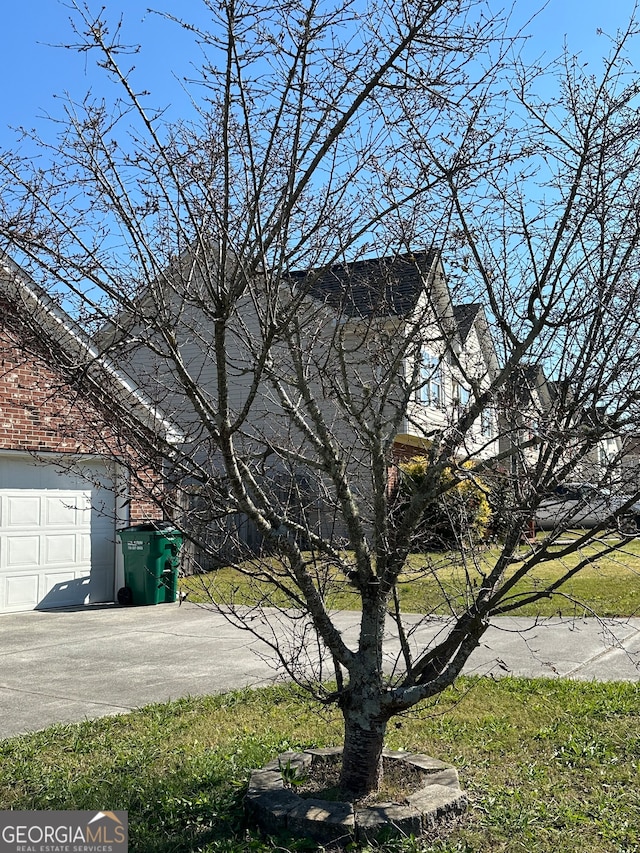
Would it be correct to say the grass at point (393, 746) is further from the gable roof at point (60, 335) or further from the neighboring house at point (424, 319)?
the gable roof at point (60, 335)

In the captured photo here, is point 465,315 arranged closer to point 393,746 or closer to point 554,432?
point 554,432

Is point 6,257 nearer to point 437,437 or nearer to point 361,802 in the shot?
point 437,437

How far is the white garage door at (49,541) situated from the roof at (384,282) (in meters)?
8.14

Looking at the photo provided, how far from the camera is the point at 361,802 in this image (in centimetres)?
424

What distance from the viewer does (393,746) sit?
570 cm

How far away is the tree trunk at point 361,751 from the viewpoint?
4.25 metres

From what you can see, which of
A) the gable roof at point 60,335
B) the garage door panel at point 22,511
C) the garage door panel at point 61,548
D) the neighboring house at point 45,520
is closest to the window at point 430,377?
the gable roof at point 60,335

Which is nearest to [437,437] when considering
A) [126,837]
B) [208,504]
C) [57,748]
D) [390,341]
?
[390,341]

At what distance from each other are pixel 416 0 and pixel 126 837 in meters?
3.91

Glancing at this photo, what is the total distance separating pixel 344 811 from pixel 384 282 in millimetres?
2498

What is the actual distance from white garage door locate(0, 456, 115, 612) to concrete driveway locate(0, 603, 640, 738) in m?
0.87

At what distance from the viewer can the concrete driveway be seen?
7.34 metres

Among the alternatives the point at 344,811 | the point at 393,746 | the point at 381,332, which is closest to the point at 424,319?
the point at 381,332

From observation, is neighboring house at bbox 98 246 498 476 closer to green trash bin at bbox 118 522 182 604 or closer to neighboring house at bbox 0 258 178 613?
neighboring house at bbox 0 258 178 613
